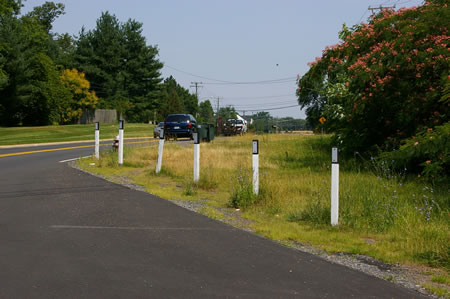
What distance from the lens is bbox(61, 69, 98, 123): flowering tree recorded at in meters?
70.8

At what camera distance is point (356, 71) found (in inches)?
584

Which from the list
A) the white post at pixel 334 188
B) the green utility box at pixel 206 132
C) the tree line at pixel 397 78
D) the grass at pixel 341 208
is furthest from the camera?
the green utility box at pixel 206 132

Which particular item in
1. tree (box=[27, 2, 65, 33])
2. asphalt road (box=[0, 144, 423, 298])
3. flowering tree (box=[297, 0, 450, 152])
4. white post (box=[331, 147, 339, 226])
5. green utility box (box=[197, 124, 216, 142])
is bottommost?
asphalt road (box=[0, 144, 423, 298])

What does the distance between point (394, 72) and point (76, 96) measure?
63384mm

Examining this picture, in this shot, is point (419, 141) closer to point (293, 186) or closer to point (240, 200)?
point (293, 186)

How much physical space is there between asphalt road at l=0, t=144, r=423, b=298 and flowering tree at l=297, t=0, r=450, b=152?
7.92 metres

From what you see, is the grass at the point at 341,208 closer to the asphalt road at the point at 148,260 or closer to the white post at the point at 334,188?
the white post at the point at 334,188

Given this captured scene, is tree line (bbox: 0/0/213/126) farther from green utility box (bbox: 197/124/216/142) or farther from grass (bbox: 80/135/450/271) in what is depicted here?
grass (bbox: 80/135/450/271)

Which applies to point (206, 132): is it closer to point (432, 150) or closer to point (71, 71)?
point (432, 150)

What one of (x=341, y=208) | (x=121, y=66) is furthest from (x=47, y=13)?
(x=341, y=208)

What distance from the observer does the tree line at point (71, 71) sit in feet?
186

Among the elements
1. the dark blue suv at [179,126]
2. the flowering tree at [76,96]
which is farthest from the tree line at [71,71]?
the dark blue suv at [179,126]

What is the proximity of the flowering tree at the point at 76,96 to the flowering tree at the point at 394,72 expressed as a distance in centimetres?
5789

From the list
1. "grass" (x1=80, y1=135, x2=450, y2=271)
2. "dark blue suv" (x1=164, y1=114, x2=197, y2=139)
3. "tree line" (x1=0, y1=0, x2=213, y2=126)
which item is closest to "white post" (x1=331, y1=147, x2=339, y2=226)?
"grass" (x1=80, y1=135, x2=450, y2=271)
